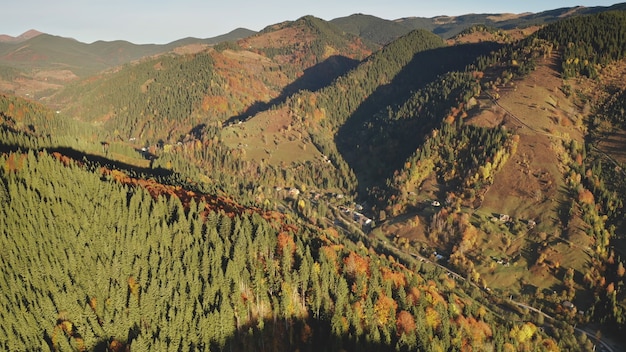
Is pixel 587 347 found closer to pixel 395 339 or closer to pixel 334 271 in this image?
pixel 395 339

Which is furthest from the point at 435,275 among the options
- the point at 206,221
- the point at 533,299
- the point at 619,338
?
the point at 206,221

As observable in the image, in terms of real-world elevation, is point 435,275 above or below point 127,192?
below

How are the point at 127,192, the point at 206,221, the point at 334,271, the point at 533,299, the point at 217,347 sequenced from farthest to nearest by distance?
1. the point at 533,299
2. the point at 127,192
3. the point at 206,221
4. the point at 334,271
5. the point at 217,347

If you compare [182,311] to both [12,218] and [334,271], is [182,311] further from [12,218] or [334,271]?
[12,218]

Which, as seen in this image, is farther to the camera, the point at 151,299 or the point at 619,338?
the point at 619,338

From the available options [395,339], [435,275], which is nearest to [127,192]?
[395,339]

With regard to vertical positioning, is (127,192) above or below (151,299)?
above

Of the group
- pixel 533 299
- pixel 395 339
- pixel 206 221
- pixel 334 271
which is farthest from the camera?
pixel 533 299

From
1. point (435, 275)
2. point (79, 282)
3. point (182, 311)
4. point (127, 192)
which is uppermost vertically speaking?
point (127, 192)

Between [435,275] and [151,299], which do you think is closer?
[151,299]
